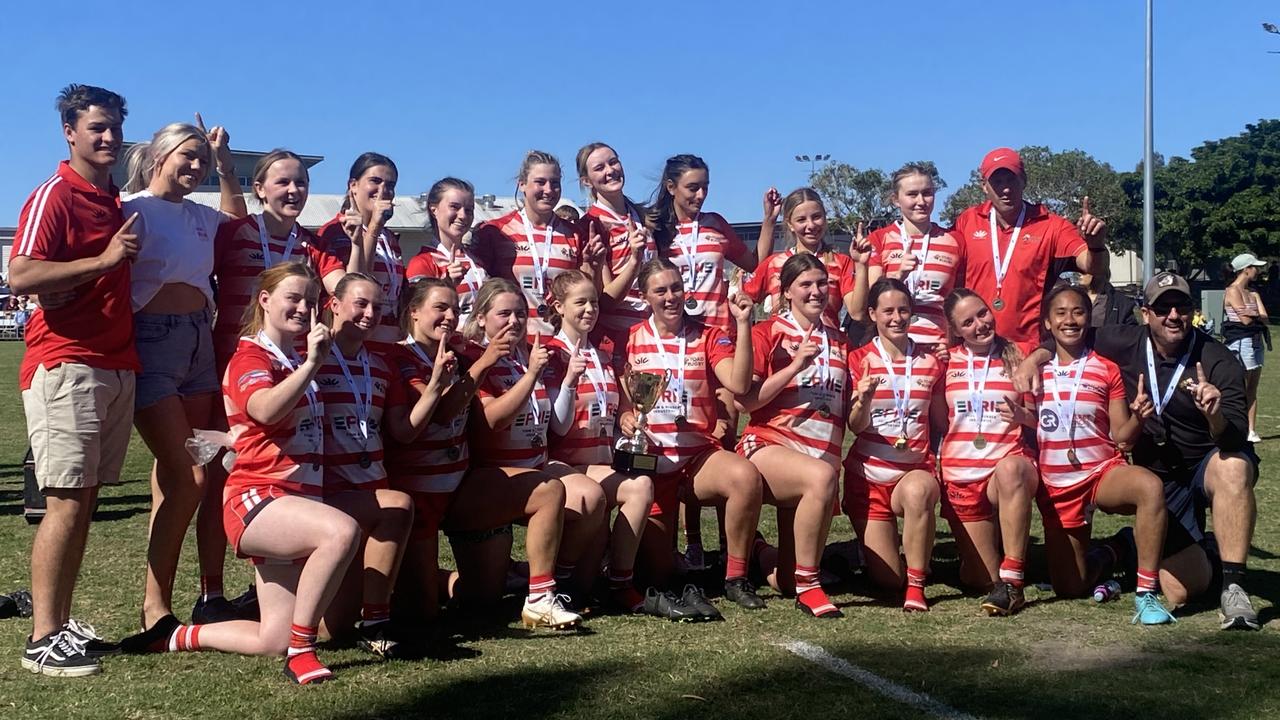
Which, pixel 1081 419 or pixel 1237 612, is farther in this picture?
pixel 1081 419

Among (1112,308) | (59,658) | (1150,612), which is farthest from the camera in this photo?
(1112,308)

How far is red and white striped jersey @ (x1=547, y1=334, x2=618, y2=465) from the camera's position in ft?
19.3

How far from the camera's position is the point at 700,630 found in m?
5.34

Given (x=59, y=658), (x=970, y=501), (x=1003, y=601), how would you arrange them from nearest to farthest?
(x=59, y=658) → (x=1003, y=601) → (x=970, y=501)

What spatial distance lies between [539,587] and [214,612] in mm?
1421

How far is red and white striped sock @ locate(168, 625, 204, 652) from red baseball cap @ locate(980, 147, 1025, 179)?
466 centimetres

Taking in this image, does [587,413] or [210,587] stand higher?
[587,413]

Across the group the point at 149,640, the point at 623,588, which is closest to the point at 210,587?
the point at 149,640

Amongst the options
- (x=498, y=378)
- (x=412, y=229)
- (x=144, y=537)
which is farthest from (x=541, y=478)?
(x=412, y=229)

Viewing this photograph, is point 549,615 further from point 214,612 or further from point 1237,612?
point 1237,612

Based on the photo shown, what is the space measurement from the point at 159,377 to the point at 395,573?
1270mm

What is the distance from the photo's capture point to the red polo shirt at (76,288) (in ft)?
15.1

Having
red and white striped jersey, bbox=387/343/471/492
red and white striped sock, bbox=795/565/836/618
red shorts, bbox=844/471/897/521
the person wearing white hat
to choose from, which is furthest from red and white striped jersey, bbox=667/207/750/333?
the person wearing white hat

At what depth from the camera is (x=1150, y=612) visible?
5.52 m
